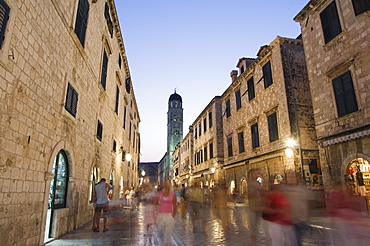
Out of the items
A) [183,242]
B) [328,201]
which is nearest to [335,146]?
[328,201]

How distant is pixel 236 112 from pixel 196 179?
14775 millimetres

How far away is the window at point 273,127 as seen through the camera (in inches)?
590

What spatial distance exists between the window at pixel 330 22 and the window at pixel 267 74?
444 centimetres

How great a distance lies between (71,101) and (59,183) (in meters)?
2.70

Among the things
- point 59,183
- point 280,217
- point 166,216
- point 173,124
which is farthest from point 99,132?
point 173,124

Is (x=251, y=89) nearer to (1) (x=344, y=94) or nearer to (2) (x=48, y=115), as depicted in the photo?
(1) (x=344, y=94)

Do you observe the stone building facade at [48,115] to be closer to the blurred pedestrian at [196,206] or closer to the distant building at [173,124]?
the blurred pedestrian at [196,206]

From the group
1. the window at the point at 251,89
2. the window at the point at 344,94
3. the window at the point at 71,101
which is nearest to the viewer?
the window at the point at 71,101

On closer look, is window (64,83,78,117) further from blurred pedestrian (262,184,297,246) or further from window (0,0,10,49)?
blurred pedestrian (262,184,297,246)

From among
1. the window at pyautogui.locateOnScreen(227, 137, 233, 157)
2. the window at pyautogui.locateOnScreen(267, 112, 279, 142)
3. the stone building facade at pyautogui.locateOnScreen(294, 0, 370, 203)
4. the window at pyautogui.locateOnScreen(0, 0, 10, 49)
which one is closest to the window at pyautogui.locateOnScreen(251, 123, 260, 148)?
the window at pyautogui.locateOnScreen(267, 112, 279, 142)

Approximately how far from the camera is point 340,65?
10.7 metres

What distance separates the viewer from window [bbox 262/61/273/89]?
52.4 feet

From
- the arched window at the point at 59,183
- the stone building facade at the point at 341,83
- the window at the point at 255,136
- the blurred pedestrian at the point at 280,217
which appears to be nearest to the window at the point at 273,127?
the window at the point at 255,136

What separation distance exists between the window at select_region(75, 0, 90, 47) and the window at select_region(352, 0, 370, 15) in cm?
1133
